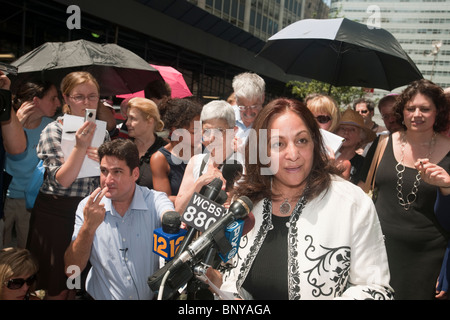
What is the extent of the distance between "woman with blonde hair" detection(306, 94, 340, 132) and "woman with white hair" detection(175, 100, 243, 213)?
1.03m

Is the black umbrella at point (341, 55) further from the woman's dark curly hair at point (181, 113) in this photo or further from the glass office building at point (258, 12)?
the glass office building at point (258, 12)

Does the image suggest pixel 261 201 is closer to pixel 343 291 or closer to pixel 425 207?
pixel 343 291

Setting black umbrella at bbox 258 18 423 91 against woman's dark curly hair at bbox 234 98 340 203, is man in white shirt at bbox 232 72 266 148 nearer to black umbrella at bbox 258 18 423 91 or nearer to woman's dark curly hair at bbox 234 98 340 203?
black umbrella at bbox 258 18 423 91

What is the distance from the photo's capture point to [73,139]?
278 cm

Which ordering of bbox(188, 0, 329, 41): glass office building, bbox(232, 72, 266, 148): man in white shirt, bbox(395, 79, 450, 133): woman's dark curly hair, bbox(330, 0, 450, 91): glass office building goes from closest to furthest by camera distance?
bbox(395, 79, 450, 133): woman's dark curly hair → bbox(232, 72, 266, 148): man in white shirt → bbox(188, 0, 329, 41): glass office building → bbox(330, 0, 450, 91): glass office building

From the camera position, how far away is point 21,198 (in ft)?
12.0

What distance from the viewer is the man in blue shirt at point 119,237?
248 cm

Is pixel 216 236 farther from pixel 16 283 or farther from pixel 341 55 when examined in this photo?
pixel 341 55

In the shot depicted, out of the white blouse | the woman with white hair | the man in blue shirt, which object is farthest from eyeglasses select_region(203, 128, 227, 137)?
the white blouse

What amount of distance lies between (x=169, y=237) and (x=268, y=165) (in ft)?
2.28

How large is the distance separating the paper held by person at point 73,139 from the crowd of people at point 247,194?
0.01 m

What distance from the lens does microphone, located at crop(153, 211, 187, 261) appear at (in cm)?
157

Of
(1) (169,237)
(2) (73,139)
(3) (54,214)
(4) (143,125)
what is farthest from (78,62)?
(1) (169,237)

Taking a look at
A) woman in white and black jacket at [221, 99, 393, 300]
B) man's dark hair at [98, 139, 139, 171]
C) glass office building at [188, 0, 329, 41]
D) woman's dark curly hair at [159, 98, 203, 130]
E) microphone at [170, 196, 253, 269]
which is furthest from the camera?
glass office building at [188, 0, 329, 41]
